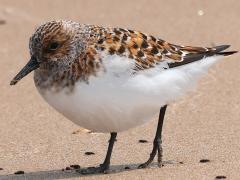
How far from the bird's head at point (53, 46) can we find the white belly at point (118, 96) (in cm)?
29

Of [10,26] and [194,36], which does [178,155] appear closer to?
[194,36]

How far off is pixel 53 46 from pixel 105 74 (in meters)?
0.62

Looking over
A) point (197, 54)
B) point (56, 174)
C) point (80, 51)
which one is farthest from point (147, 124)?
point (80, 51)

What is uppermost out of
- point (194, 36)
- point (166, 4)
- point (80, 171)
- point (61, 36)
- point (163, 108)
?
point (166, 4)

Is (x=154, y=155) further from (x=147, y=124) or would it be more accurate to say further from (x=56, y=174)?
(x=147, y=124)

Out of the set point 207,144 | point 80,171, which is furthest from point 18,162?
point 207,144

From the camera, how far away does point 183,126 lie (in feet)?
28.4

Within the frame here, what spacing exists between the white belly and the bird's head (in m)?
0.29

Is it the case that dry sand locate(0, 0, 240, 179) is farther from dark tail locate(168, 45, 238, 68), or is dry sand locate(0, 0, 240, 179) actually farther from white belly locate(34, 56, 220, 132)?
dark tail locate(168, 45, 238, 68)

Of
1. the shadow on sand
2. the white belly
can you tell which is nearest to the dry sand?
the shadow on sand

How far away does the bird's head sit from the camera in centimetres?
694

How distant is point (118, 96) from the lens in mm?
6719

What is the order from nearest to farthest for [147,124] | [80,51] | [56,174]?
[80,51]
[56,174]
[147,124]

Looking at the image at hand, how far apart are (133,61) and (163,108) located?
0.76m
